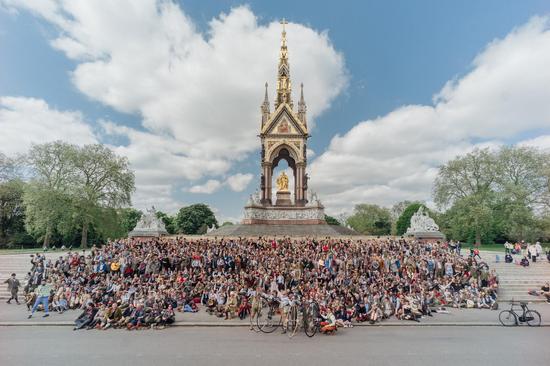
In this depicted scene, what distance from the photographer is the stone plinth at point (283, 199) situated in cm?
3996

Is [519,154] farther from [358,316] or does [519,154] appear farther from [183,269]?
[183,269]

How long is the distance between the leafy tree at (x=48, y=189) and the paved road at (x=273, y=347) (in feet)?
90.7

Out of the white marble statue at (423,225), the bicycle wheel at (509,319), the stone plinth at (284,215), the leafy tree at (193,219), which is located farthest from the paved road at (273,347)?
the leafy tree at (193,219)

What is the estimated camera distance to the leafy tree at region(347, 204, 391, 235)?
76812mm

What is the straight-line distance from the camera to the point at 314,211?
35906 mm

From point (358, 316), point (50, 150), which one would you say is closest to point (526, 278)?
point (358, 316)

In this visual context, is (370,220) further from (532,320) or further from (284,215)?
(532,320)

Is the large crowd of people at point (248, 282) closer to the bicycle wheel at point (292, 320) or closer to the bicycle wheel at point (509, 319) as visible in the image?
the bicycle wheel at point (292, 320)

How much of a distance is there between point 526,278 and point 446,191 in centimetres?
2631

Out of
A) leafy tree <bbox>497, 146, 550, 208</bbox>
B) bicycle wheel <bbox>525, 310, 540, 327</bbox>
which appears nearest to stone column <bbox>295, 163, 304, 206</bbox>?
leafy tree <bbox>497, 146, 550, 208</bbox>

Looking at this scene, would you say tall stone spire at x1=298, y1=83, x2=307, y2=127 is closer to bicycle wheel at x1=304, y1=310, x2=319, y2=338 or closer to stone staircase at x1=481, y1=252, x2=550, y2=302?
stone staircase at x1=481, y1=252, x2=550, y2=302

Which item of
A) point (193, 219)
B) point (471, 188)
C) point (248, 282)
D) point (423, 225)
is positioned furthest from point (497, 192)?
point (193, 219)

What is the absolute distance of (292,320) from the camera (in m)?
11.0

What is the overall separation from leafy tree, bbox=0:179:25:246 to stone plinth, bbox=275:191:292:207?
33535mm
